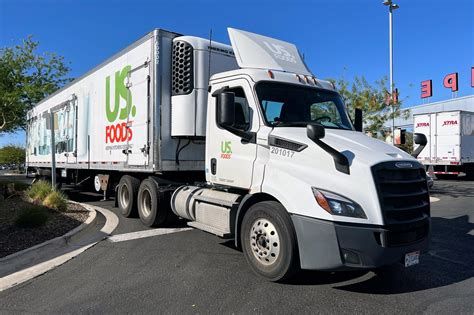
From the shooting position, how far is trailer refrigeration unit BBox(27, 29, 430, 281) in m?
4.39

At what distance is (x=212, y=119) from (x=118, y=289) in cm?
293

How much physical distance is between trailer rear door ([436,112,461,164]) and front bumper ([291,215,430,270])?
20282 mm

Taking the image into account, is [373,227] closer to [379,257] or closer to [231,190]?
[379,257]

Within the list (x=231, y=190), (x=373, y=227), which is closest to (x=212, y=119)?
(x=231, y=190)

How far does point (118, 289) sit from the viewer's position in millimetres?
4777

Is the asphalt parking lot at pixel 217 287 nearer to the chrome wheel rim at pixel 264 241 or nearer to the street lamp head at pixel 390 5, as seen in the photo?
the chrome wheel rim at pixel 264 241

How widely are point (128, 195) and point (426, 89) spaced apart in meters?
46.9

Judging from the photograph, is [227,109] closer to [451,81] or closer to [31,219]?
[31,219]

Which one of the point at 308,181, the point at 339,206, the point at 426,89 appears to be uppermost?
the point at 426,89

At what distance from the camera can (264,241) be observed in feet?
16.4

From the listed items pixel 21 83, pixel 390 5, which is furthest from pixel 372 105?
pixel 21 83

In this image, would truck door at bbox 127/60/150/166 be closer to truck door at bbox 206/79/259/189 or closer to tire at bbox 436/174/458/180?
truck door at bbox 206/79/259/189

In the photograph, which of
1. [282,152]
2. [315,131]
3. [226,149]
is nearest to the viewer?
[315,131]

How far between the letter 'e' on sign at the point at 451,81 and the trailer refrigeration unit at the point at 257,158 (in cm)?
4653
